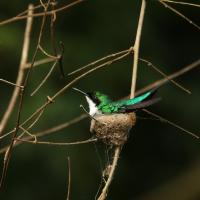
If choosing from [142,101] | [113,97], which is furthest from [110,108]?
[113,97]

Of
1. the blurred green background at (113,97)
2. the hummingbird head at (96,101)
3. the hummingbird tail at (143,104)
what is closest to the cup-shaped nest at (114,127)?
the hummingbird head at (96,101)

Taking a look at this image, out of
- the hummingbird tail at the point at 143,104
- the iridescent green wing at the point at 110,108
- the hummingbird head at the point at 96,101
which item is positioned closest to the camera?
the hummingbird tail at the point at 143,104

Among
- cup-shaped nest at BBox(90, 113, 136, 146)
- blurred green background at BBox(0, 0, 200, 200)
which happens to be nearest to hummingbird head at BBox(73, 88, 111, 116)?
cup-shaped nest at BBox(90, 113, 136, 146)

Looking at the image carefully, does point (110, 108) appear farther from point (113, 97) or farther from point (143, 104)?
point (113, 97)

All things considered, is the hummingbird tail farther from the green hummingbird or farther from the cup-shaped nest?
the cup-shaped nest

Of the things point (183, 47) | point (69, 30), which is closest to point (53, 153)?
point (69, 30)

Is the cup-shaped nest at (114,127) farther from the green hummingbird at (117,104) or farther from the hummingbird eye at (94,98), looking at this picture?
the hummingbird eye at (94,98)
